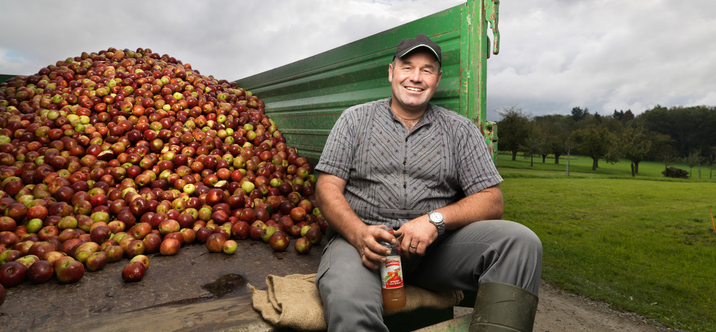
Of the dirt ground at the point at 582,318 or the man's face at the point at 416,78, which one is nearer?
the man's face at the point at 416,78

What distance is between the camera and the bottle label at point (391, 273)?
1.76 meters

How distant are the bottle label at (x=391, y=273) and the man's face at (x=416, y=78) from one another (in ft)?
3.19

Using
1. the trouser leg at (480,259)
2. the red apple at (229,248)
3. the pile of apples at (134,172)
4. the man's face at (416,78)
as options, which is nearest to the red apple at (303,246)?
the pile of apples at (134,172)

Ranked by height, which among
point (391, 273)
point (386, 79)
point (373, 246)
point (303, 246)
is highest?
point (386, 79)

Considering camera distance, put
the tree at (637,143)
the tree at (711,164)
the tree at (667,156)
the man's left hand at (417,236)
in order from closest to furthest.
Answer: the man's left hand at (417,236), the tree at (711,164), the tree at (637,143), the tree at (667,156)

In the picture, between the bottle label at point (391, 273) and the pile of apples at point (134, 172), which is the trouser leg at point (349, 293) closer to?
the bottle label at point (391, 273)

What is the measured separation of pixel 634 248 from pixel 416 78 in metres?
8.40

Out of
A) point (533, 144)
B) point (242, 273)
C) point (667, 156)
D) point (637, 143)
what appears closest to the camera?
point (242, 273)

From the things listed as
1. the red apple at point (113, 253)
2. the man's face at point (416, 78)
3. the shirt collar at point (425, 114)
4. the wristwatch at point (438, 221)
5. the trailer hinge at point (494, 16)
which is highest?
the trailer hinge at point (494, 16)

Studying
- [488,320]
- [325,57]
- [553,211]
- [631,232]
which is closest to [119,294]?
[488,320]

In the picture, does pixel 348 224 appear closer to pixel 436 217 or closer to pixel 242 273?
pixel 436 217

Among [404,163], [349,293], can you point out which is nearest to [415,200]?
[404,163]

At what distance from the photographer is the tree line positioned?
90.3 ft

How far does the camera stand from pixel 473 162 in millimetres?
2203
